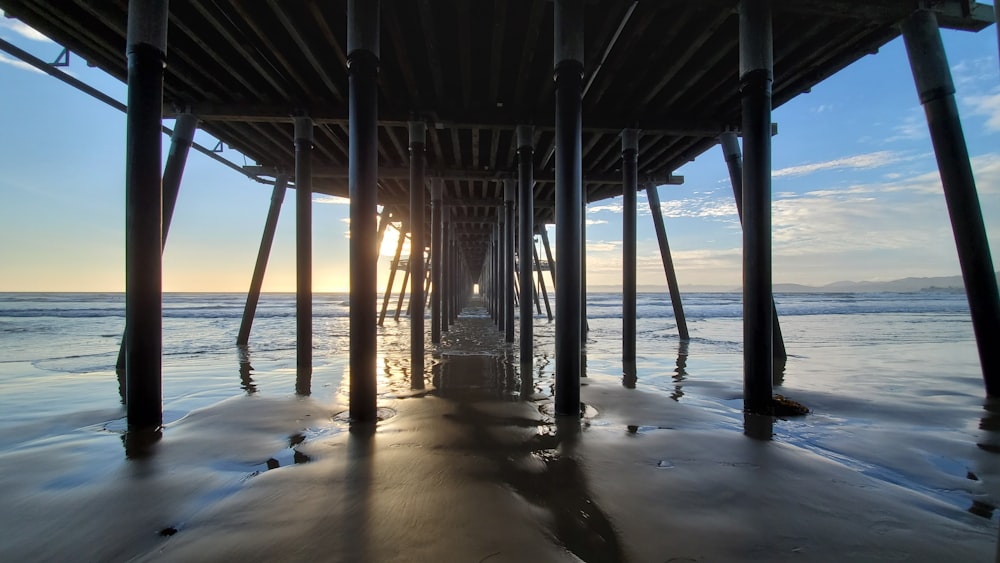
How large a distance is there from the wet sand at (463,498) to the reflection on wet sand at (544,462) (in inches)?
0.6

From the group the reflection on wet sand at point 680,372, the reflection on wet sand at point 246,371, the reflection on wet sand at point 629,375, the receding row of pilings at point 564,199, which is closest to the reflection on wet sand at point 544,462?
the receding row of pilings at point 564,199

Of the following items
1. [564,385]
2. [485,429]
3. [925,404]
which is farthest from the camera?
[925,404]

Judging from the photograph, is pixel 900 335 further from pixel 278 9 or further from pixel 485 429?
pixel 278 9

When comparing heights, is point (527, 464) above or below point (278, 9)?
below

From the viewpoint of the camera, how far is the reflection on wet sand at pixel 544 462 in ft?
7.11

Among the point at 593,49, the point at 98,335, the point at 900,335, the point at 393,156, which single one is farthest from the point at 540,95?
the point at 98,335

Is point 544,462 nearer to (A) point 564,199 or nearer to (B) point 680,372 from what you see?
(A) point 564,199

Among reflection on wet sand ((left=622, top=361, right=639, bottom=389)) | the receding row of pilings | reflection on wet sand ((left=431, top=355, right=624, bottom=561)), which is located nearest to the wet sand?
reflection on wet sand ((left=431, top=355, right=624, bottom=561))

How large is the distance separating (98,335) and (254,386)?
13.6 metres

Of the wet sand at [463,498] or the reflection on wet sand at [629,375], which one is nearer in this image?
the wet sand at [463,498]

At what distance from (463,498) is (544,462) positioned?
798mm

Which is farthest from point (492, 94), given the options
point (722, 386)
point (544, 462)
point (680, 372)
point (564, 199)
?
point (544, 462)

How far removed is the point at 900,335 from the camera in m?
14.0

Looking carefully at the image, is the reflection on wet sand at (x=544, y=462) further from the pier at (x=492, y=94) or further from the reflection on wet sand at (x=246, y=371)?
the reflection on wet sand at (x=246, y=371)
